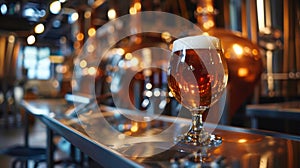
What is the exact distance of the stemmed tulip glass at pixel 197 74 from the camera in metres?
0.62

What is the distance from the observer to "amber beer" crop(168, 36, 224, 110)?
62 centimetres

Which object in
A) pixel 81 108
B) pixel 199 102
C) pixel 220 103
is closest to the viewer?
pixel 199 102

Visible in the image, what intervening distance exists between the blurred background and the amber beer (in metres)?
0.60

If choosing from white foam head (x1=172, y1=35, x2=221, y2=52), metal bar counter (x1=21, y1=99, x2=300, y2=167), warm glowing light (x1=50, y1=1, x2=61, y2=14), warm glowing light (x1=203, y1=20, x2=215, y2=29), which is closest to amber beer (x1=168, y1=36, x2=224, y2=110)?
white foam head (x1=172, y1=35, x2=221, y2=52)

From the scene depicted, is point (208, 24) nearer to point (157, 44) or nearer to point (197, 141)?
point (197, 141)

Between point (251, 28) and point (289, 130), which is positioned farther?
point (251, 28)

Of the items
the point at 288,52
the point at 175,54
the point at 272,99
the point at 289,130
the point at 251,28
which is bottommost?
the point at 289,130

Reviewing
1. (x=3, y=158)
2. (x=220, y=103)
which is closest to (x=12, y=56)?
(x=3, y=158)

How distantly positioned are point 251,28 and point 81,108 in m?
4.21

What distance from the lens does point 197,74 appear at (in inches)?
24.3

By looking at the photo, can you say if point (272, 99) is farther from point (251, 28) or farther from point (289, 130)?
point (251, 28)

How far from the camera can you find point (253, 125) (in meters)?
2.04

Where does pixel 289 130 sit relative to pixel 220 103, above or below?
below

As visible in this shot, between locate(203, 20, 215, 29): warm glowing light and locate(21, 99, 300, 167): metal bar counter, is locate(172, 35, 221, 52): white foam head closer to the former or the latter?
locate(21, 99, 300, 167): metal bar counter
